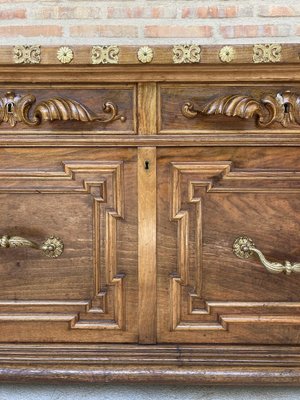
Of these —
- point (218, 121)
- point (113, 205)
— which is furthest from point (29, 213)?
point (218, 121)

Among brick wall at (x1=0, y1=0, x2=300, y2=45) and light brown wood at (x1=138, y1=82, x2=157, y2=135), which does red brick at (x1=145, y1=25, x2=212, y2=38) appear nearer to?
brick wall at (x1=0, y1=0, x2=300, y2=45)

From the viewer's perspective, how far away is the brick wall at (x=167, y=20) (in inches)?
56.7

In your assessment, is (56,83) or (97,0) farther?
(97,0)

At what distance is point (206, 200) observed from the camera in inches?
31.8

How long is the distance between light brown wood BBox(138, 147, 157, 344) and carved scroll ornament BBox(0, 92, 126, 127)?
3.5 inches

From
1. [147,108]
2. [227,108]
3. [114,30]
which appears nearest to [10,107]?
[147,108]

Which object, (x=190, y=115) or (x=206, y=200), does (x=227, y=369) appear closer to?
(x=206, y=200)

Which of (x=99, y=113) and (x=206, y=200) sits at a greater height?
(x=99, y=113)

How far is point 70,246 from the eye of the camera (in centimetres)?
83

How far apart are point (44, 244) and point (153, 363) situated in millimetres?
289

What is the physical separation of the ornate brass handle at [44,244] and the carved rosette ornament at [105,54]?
Result: 1.03 ft

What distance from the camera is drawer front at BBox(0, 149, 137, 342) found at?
81 centimetres

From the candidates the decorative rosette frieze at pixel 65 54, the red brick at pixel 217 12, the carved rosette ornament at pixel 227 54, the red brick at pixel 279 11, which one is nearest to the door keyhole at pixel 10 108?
the decorative rosette frieze at pixel 65 54

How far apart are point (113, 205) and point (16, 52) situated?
298 mm
